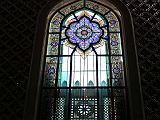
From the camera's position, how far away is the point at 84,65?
6305mm

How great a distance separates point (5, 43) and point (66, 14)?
1.50 m

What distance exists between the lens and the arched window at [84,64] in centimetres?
575

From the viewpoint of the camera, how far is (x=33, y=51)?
6.25 metres

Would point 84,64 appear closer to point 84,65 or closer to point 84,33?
point 84,65

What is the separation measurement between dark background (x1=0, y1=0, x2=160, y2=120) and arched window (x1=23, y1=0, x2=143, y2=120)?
29cm

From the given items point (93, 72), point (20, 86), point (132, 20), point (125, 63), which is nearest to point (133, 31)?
point (132, 20)

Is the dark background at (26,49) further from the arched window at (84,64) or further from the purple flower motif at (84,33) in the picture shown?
the purple flower motif at (84,33)

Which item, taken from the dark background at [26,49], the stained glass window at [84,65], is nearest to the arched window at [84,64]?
the stained glass window at [84,65]

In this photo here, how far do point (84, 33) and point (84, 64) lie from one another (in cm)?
78

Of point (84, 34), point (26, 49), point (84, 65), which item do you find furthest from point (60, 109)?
point (84, 34)

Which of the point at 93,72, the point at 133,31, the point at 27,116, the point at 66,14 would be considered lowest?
the point at 27,116

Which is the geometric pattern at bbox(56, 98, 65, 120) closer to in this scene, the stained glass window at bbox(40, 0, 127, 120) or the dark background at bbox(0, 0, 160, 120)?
the stained glass window at bbox(40, 0, 127, 120)

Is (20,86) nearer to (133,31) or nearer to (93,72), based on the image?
(93,72)

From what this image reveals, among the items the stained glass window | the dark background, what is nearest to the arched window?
the stained glass window
